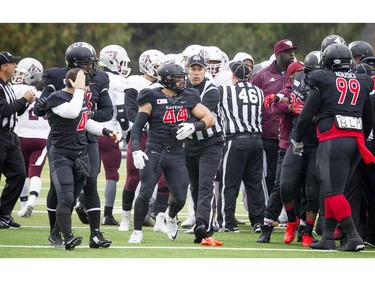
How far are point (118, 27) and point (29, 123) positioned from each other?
2751 cm

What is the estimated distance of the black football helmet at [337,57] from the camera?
11141 mm

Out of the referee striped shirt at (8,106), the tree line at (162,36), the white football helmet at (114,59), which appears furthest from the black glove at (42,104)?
the tree line at (162,36)

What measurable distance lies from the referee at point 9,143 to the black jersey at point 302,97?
10.2 ft

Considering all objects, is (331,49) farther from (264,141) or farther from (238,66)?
(264,141)

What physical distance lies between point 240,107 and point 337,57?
245cm

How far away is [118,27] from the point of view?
42.3 metres

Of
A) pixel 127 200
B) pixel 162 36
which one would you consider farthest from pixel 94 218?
pixel 162 36

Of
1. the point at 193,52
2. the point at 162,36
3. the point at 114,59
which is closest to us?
the point at 193,52

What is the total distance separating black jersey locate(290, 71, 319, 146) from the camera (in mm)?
12016

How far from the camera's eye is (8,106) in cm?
1298

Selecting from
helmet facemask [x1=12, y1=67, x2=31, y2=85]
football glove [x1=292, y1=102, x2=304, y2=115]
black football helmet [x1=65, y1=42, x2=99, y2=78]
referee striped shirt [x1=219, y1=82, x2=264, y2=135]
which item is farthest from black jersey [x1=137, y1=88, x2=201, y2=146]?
helmet facemask [x1=12, y1=67, x2=31, y2=85]

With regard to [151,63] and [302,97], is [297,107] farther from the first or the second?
[151,63]

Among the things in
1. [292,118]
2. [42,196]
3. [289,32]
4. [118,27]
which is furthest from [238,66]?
[289,32]

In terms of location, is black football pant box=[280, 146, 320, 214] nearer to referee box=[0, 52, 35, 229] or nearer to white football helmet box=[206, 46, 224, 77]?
white football helmet box=[206, 46, 224, 77]
